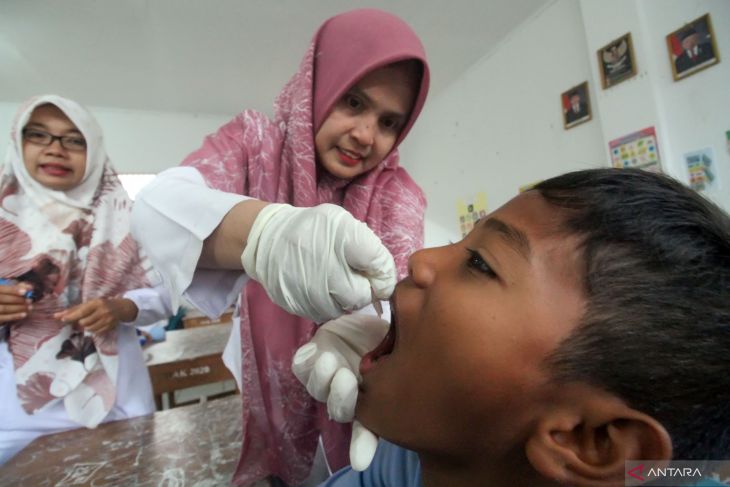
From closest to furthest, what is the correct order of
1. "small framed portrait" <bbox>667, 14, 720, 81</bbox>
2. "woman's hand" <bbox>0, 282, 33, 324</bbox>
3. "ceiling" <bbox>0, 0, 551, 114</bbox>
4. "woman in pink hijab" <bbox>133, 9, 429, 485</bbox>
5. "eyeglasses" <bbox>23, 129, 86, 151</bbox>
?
"woman in pink hijab" <bbox>133, 9, 429, 485</bbox>
"woman's hand" <bbox>0, 282, 33, 324</bbox>
"eyeglasses" <bbox>23, 129, 86, 151</bbox>
"small framed portrait" <bbox>667, 14, 720, 81</bbox>
"ceiling" <bbox>0, 0, 551, 114</bbox>

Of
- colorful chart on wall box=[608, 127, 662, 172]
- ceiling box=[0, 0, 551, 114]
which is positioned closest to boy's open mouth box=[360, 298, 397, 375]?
colorful chart on wall box=[608, 127, 662, 172]

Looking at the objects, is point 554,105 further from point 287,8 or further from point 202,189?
point 202,189

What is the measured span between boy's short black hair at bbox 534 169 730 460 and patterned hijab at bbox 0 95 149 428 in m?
1.28

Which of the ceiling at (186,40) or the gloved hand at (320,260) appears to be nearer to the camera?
the gloved hand at (320,260)

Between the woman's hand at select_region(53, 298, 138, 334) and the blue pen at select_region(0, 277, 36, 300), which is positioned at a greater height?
the blue pen at select_region(0, 277, 36, 300)

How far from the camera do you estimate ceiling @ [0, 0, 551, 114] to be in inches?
87.5

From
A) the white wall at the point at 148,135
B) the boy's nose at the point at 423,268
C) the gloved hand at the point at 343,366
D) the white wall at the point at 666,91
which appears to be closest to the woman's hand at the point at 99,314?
the gloved hand at the point at 343,366

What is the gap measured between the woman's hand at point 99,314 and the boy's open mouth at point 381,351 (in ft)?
3.06

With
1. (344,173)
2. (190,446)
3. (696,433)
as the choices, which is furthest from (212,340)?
(696,433)

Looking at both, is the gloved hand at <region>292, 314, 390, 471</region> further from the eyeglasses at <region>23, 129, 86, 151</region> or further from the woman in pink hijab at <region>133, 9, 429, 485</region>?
the eyeglasses at <region>23, 129, 86, 151</region>

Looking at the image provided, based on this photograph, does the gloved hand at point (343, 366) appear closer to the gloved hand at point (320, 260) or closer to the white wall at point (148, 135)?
the gloved hand at point (320, 260)

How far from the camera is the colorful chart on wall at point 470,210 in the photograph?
296 centimetres

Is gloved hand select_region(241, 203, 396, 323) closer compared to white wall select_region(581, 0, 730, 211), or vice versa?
gloved hand select_region(241, 203, 396, 323)

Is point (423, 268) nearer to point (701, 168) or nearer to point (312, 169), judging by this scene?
point (312, 169)
